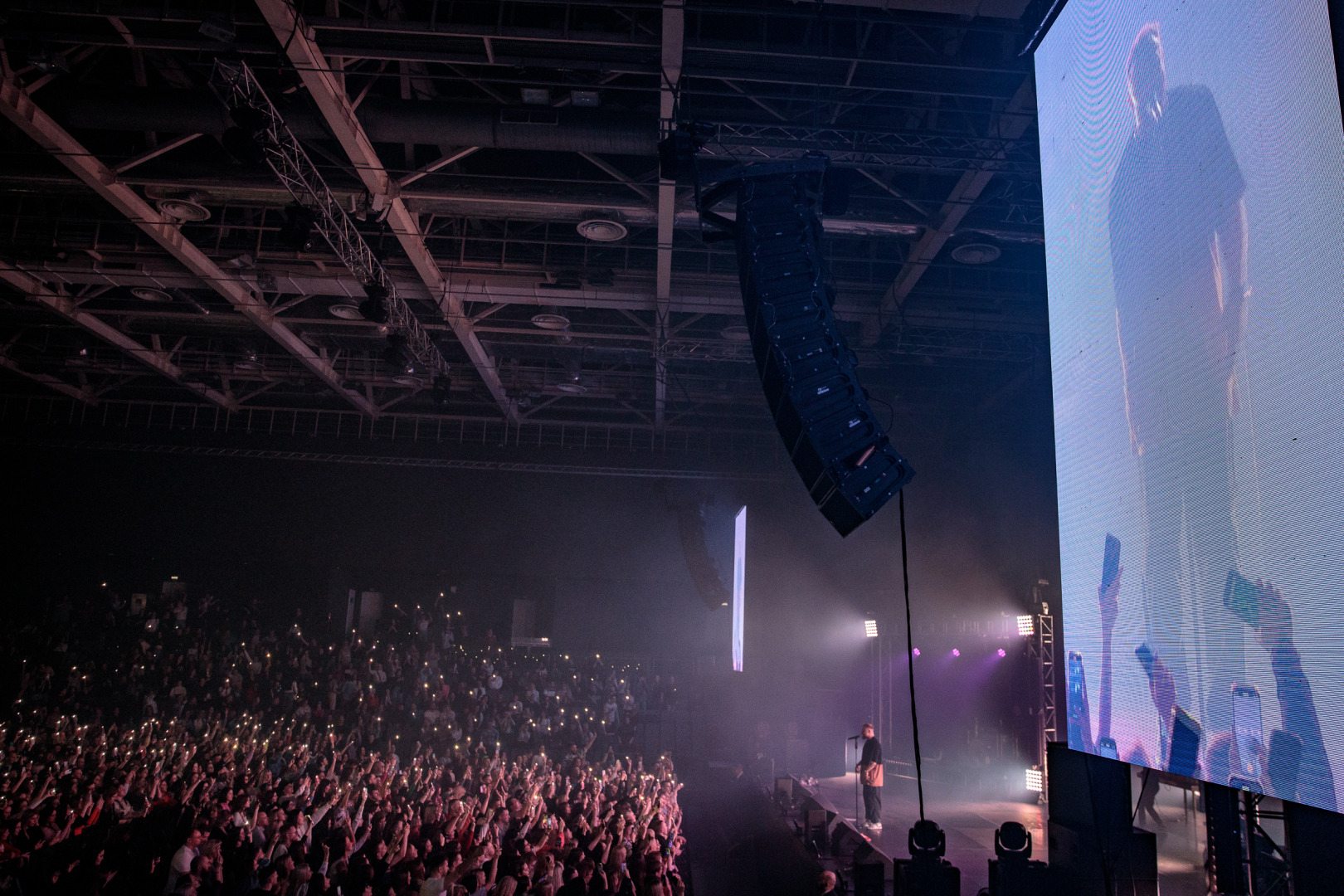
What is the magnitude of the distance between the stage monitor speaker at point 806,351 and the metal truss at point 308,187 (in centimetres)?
419

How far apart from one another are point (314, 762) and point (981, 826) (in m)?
9.08

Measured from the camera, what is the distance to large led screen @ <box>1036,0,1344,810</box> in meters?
2.65

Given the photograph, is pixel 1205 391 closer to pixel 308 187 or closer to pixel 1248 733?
pixel 1248 733

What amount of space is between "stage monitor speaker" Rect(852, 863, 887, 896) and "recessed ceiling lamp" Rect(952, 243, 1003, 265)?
702 cm

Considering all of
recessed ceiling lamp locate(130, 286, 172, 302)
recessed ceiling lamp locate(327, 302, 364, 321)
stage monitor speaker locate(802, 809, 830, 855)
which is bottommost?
stage monitor speaker locate(802, 809, 830, 855)

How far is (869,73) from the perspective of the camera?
8.03 metres

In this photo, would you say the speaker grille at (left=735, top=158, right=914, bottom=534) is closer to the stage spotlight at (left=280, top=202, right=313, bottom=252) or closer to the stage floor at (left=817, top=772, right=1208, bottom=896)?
the stage floor at (left=817, top=772, right=1208, bottom=896)

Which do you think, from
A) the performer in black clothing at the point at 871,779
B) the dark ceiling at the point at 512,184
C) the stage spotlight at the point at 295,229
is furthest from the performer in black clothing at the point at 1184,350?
the performer in black clothing at the point at 871,779

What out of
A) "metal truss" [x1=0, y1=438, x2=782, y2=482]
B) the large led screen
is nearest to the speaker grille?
the large led screen

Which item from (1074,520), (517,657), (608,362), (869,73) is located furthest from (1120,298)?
(517,657)

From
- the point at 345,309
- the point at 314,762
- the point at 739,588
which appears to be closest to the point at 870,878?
the point at 314,762

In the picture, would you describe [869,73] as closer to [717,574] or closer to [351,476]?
[717,574]

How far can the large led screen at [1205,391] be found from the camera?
8.68ft

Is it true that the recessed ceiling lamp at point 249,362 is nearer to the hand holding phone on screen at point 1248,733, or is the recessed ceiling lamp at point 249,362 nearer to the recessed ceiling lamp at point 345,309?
the recessed ceiling lamp at point 345,309
